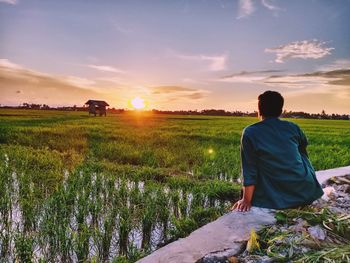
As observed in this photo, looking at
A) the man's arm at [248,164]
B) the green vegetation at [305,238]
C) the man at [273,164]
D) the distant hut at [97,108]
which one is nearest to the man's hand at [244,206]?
the man at [273,164]

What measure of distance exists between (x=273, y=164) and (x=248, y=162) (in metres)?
0.24

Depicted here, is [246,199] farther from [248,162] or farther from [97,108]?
[97,108]

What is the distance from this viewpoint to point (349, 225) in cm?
352

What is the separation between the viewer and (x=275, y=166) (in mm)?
3664

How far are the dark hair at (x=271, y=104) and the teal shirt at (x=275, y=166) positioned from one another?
2.7 inches

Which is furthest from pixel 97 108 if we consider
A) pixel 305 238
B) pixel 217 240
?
pixel 305 238

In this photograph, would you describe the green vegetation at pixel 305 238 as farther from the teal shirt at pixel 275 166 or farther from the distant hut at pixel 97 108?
the distant hut at pixel 97 108

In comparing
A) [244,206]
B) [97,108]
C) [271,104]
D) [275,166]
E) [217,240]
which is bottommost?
[217,240]

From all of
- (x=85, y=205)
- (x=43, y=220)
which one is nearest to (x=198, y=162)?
(x=85, y=205)

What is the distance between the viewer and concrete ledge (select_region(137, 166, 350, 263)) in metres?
2.89

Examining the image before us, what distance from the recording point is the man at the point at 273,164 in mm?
3648

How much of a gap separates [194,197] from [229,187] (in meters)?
0.83

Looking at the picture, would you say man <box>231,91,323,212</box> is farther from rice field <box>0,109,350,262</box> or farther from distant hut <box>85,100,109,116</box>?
distant hut <box>85,100,109,116</box>

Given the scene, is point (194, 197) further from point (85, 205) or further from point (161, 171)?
point (161, 171)
